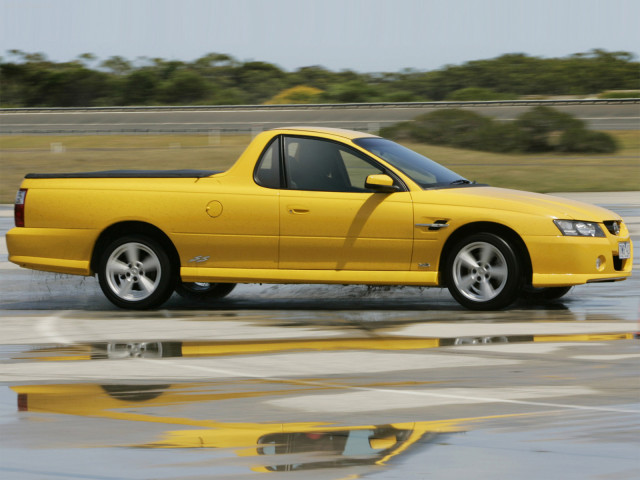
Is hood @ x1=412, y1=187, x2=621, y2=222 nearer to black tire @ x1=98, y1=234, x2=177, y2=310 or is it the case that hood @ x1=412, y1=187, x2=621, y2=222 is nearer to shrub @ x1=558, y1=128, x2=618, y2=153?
black tire @ x1=98, y1=234, x2=177, y2=310

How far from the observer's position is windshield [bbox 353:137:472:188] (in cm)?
1071

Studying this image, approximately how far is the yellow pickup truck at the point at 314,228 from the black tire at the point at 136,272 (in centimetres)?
1

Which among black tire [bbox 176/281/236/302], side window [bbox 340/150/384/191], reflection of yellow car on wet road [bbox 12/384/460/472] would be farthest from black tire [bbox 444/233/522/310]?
reflection of yellow car on wet road [bbox 12/384/460/472]

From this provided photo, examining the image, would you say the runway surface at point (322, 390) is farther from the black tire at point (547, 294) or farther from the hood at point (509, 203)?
the hood at point (509, 203)

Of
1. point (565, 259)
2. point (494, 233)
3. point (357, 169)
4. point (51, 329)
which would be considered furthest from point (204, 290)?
point (565, 259)

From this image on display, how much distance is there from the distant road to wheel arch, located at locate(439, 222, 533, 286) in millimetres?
44044

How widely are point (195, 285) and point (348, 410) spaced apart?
5.86 m

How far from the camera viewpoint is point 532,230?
10.2m

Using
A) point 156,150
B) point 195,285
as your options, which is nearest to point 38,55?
point 156,150

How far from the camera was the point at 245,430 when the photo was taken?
5.92 metres

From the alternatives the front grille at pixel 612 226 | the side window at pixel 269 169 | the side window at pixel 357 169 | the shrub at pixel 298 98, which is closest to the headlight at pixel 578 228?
the front grille at pixel 612 226

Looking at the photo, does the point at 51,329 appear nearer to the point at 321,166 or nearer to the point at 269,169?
the point at 269,169

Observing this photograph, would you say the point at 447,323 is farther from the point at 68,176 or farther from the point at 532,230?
the point at 68,176

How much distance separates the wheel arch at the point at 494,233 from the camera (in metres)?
10.3
